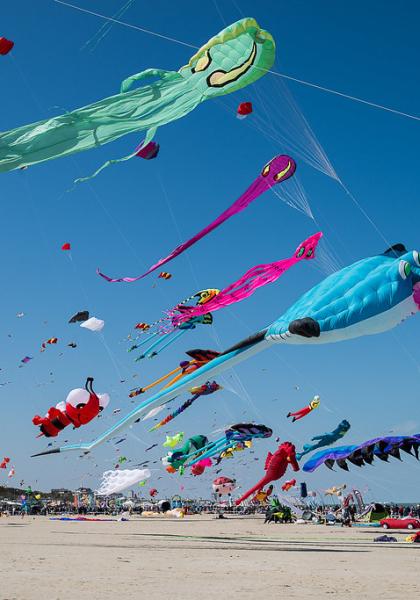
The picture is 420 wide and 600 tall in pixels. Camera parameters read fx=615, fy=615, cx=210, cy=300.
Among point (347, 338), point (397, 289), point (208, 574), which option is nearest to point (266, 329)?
point (347, 338)

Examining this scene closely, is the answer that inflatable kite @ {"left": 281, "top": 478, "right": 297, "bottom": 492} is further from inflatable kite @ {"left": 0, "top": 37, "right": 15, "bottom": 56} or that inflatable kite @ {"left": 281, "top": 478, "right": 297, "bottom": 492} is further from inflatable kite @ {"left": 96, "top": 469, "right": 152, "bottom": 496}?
inflatable kite @ {"left": 0, "top": 37, "right": 15, "bottom": 56}

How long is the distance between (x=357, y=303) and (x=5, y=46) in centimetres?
783

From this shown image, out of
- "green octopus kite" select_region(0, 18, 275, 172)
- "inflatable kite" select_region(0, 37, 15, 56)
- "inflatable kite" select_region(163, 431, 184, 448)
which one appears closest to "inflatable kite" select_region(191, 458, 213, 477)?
"inflatable kite" select_region(163, 431, 184, 448)

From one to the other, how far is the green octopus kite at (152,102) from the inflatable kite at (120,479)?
22428mm

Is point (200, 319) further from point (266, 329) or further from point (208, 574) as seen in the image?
point (208, 574)

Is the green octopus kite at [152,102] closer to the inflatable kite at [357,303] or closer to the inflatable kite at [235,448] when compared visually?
the inflatable kite at [357,303]

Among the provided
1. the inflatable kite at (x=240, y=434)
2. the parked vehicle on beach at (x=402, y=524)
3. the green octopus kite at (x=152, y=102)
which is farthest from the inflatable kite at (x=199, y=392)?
the green octopus kite at (x=152, y=102)

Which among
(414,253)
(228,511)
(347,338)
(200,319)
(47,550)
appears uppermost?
(200,319)

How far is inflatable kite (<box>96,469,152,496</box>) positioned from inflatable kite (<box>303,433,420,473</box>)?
890cm

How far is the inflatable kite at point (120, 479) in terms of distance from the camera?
28.9 metres

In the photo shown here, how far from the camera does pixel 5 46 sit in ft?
25.1

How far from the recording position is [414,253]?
41.2 ft

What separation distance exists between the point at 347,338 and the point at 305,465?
12660 mm

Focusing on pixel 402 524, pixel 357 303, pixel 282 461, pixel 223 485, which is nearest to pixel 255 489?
pixel 282 461
